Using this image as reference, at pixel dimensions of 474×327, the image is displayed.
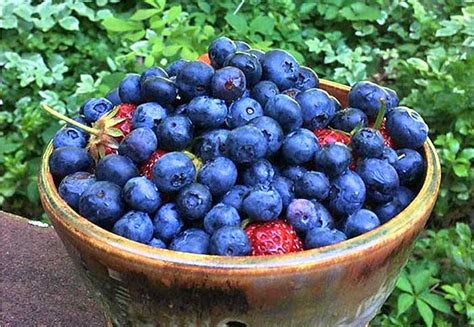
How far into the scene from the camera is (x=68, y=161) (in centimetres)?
86

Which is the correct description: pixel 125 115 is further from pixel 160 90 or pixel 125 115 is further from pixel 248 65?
pixel 248 65

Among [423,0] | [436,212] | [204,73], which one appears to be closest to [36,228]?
[204,73]

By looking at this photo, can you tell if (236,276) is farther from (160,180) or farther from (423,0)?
(423,0)

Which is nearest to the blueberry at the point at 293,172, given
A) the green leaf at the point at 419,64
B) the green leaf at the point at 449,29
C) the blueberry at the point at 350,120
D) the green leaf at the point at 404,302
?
the blueberry at the point at 350,120

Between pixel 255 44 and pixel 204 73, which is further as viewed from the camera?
pixel 255 44

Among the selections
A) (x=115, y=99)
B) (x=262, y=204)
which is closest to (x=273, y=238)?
(x=262, y=204)

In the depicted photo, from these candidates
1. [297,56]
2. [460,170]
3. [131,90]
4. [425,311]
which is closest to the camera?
[131,90]

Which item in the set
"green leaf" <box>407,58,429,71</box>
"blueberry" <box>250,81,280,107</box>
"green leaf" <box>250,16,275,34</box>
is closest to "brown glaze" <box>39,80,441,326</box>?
"blueberry" <box>250,81,280,107</box>

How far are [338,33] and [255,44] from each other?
0.42 meters

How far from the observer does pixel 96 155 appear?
878 mm

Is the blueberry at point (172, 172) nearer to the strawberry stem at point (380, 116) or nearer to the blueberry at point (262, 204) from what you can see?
the blueberry at point (262, 204)

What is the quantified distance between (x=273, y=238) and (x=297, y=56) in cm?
122

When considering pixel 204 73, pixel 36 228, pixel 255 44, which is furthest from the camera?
pixel 255 44

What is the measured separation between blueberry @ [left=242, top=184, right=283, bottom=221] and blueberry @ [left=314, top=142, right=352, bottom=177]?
7 centimetres
